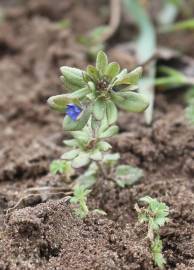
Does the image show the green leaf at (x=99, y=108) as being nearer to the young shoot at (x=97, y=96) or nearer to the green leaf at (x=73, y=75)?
the young shoot at (x=97, y=96)

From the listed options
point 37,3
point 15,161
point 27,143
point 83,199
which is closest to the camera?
point 83,199

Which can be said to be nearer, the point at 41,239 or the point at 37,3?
the point at 41,239

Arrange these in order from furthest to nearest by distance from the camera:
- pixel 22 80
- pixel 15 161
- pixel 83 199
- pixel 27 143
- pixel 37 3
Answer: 1. pixel 37 3
2. pixel 22 80
3. pixel 27 143
4. pixel 15 161
5. pixel 83 199

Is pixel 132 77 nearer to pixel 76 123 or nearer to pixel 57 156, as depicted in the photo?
pixel 76 123

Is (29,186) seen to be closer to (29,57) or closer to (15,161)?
(15,161)

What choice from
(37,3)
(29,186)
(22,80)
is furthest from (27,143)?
(37,3)

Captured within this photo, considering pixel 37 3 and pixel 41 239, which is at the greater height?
pixel 37 3

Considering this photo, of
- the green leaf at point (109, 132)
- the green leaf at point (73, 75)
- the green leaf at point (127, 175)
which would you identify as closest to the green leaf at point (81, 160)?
the green leaf at point (109, 132)

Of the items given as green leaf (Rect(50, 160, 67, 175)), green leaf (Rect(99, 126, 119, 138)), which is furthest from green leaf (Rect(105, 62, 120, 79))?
green leaf (Rect(50, 160, 67, 175))

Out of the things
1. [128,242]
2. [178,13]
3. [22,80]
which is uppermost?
[178,13]
